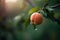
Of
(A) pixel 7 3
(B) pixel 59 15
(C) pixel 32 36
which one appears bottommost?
(C) pixel 32 36

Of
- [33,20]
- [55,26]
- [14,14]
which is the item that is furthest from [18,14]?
[33,20]

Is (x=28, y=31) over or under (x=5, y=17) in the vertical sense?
under

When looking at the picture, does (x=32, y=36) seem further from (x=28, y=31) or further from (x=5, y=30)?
(x=5, y=30)

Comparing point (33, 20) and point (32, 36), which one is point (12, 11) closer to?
point (32, 36)

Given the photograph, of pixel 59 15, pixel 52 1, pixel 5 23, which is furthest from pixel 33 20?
pixel 5 23

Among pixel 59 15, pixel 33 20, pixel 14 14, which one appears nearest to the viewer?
pixel 33 20

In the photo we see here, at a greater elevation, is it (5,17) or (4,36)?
(5,17)

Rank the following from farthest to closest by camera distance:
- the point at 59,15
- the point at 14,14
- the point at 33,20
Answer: the point at 14,14 < the point at 59,15 < the point at 33,20

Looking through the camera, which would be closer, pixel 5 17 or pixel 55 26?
pixel 55 26

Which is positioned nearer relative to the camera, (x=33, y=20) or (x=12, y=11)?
(x=33, y=20)
